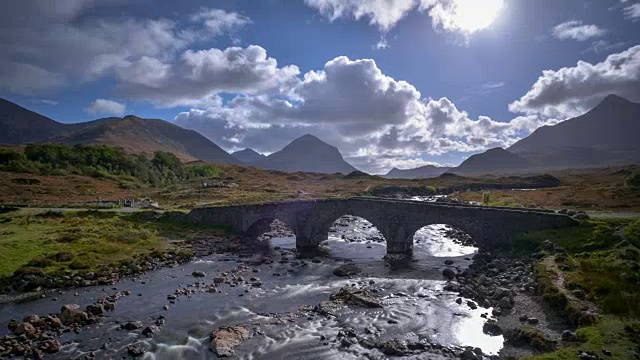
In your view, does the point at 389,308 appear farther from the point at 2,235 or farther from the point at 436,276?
the point at 2,235

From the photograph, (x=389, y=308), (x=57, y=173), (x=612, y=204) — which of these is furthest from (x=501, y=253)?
(x=57, y=173)

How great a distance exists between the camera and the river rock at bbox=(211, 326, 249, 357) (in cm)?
1923

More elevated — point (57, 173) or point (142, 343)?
point (57, 173)

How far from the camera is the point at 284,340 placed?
20.3m

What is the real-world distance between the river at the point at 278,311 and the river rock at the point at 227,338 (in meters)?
0.39

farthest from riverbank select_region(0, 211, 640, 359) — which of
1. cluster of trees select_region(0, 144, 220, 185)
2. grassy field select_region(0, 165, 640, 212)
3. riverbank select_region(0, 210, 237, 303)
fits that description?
cluster of trees select_region(0, 144, 220, 185)

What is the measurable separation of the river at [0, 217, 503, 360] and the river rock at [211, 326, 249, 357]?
0.39m

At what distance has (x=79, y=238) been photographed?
3925 centimetres

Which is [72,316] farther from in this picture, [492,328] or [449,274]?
[449,274]

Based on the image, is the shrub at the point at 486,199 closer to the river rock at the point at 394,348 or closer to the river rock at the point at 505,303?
the river rock at the point at 505,303

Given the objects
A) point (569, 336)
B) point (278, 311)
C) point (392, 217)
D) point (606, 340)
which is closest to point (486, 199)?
point (392, 217)

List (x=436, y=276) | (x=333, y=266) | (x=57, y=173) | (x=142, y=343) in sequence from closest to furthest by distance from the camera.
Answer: (x=142, y=343), (x=436, y=276), (x=333, y=266), (x=57, y=173)

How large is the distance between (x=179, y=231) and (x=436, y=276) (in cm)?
3192

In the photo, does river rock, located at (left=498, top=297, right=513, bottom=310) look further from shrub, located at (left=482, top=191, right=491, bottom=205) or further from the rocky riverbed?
shrub, located at (left=482, top=191, right=491, bottom=205)
